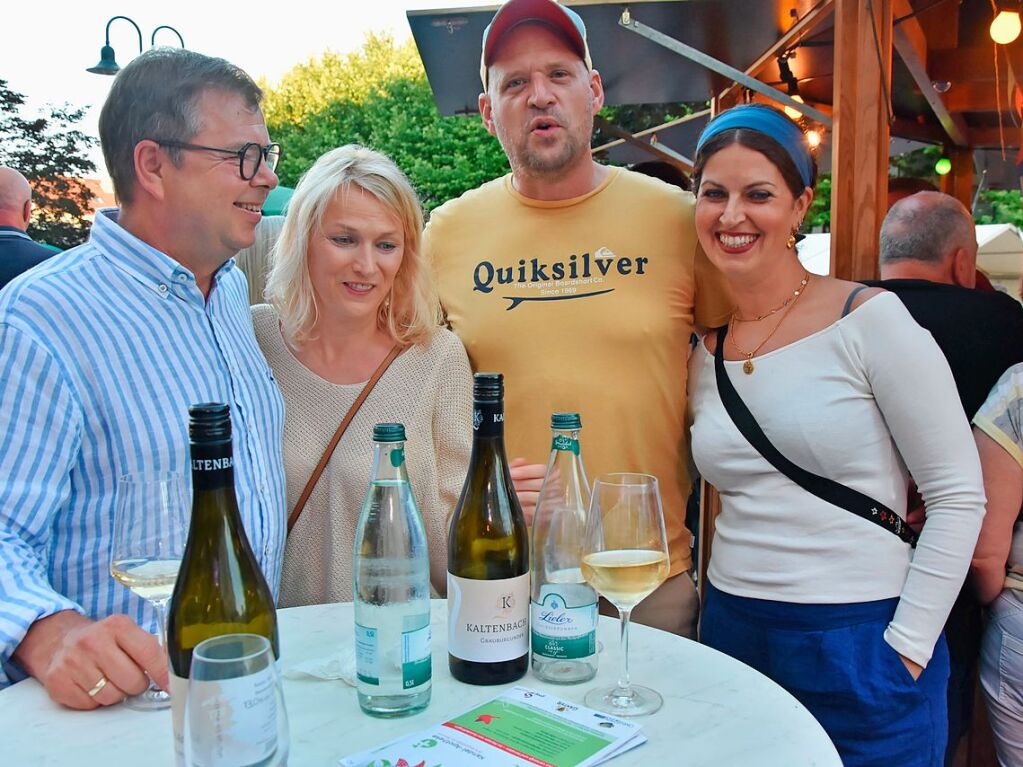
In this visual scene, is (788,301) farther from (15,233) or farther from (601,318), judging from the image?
(15,233)

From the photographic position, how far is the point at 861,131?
2.65 metres

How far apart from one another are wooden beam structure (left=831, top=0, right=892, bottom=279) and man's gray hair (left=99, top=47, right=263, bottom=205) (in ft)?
6.59

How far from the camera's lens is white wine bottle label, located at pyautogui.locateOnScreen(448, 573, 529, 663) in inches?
43.8

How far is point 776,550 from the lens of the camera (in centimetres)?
171

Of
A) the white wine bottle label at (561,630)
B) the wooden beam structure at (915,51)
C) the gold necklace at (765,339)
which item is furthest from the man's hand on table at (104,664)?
the wooden beam structure at (915,51)

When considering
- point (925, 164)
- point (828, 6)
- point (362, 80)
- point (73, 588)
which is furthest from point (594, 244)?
point (362, 80)

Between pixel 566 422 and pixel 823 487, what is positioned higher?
pixel 566 422

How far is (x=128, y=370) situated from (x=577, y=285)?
1.10 m

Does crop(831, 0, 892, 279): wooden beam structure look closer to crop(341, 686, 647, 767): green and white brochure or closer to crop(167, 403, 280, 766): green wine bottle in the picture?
crop(341, 686, 647, 767): green and white brochure

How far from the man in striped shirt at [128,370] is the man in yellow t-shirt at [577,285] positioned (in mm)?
628

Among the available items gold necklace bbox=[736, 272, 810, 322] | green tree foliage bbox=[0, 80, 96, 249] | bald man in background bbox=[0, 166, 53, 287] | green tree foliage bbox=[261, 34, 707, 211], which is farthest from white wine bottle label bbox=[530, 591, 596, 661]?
green tree foliage bbox=[261, 34, 707, 211]

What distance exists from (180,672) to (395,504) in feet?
1.21

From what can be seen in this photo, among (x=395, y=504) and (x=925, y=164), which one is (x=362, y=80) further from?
(x=395, y=504)

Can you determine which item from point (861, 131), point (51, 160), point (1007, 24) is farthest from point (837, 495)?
point (51, 160)
